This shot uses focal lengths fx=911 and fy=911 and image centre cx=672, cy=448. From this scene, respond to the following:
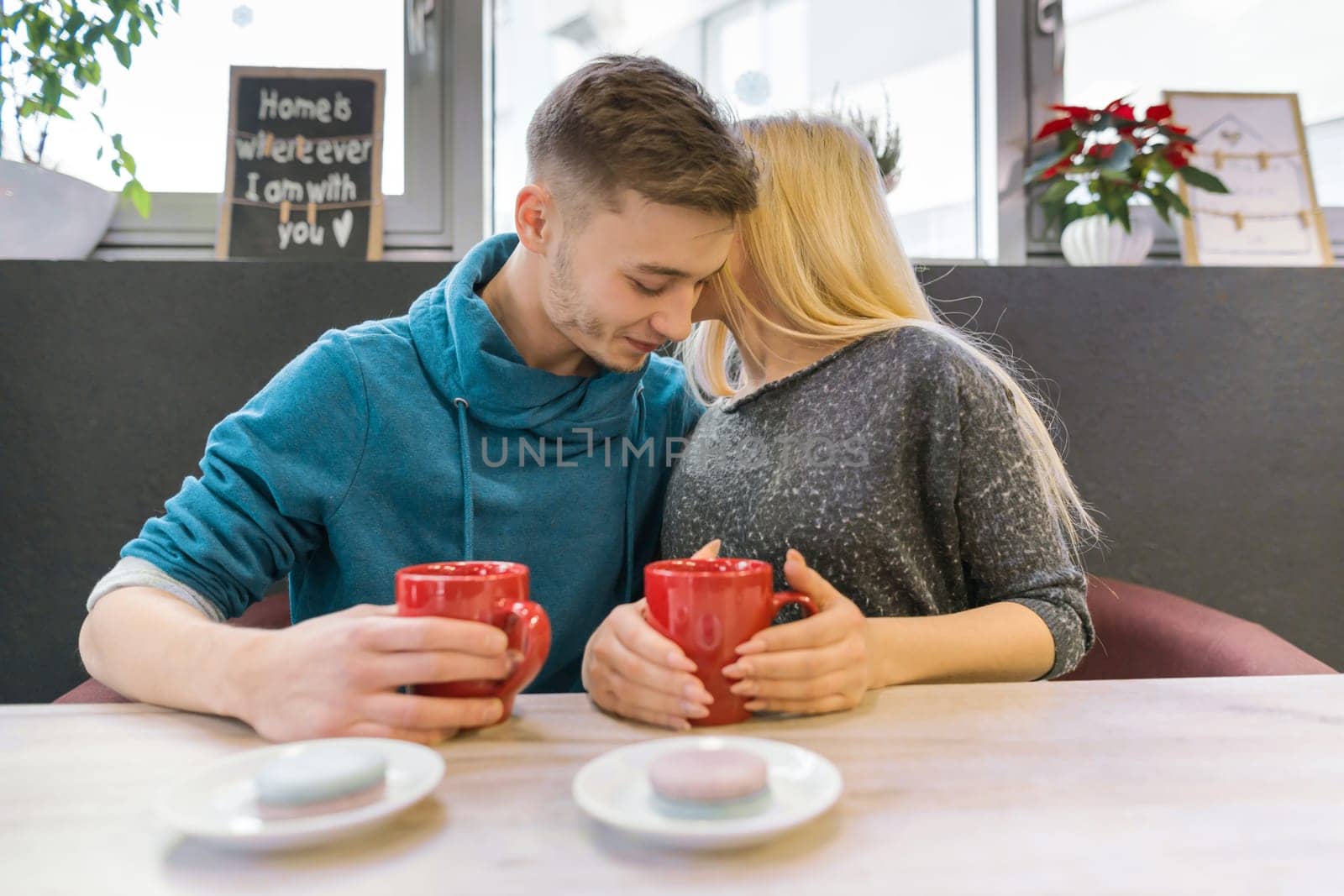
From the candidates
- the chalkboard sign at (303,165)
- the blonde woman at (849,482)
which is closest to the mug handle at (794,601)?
the blonde woman at (849,482)

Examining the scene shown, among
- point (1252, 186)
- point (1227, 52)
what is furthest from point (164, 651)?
point (1227, 52)

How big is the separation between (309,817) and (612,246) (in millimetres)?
688

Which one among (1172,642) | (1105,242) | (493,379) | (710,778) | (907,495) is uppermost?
(1105,242)

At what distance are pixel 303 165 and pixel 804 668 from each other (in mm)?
1471

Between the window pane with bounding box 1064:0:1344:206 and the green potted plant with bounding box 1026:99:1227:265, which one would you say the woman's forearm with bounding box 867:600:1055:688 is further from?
the window pane with bounding box 1064:0:1344:206

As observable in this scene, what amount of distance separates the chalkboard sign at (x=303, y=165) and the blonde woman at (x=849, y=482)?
83 centimetres

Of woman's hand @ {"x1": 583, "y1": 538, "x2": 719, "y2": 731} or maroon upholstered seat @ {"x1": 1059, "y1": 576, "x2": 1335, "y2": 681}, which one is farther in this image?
maroon upholstered seat @ {"x1": 1059, "y1": 576, "x2": 1335, "y2": 681}

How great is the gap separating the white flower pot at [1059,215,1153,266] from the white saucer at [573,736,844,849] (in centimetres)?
147

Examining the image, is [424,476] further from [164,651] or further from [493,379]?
[164,651]

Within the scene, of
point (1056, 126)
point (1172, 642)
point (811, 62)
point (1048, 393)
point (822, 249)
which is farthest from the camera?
point (811, 62)

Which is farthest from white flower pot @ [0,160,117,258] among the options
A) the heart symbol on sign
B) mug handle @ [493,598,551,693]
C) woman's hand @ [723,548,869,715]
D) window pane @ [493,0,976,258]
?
woman's hand @ [723,548,869,715]

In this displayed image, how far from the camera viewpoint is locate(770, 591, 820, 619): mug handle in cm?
64

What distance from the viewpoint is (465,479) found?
39.8 inches

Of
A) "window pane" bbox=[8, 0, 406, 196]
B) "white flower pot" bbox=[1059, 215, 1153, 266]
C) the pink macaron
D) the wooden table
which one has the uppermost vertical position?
"window pane" bbox=[8, 0, 406, 196]
